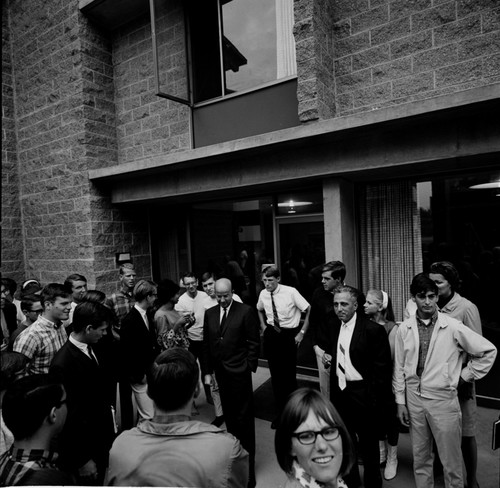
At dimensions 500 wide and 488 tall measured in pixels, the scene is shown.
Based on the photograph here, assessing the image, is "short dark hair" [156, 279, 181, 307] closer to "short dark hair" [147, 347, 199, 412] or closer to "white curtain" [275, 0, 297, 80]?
"short dark hair" [147, 347, 199, 412]

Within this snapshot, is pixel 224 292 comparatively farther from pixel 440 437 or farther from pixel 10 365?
pixel 440 437

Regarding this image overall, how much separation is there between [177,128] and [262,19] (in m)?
2.28

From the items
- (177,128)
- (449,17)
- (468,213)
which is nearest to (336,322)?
(468,213)

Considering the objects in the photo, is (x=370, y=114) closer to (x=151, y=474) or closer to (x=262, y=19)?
(x=262, y=19)

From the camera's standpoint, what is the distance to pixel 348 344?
3.21 m

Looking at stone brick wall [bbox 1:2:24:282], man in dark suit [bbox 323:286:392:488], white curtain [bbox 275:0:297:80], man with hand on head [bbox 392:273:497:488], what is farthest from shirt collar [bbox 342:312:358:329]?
stone brick wall [bbox 1:2:24:282]

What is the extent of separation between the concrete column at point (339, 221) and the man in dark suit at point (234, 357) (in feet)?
6.19

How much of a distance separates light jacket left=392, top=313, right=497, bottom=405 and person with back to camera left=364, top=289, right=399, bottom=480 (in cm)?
40

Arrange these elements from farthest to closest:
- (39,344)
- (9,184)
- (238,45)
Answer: (9,184), (238,45), (39,344)

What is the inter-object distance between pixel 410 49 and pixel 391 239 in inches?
99.2

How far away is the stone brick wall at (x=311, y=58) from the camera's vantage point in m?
4.79

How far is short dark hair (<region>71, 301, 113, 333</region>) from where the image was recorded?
3008 mm

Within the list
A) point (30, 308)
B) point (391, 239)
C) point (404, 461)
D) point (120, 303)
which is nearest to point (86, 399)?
point (30, 308)

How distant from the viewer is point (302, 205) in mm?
6250
